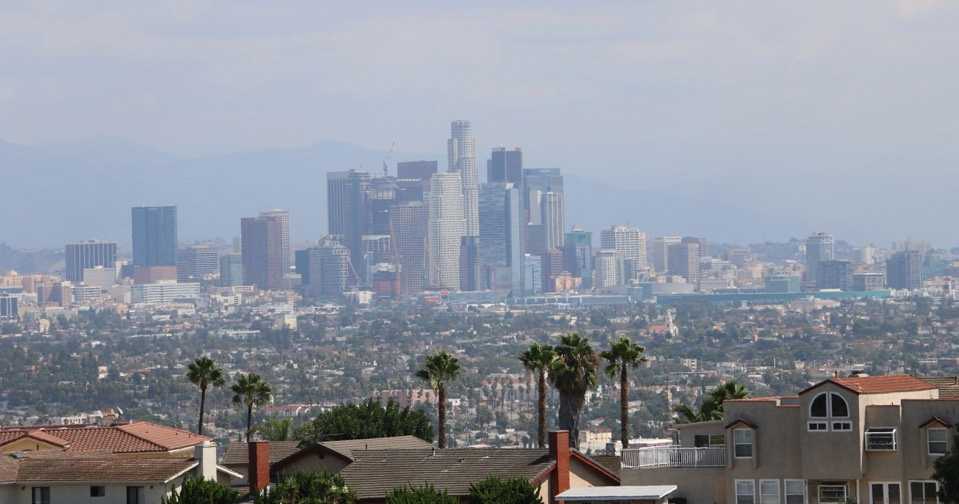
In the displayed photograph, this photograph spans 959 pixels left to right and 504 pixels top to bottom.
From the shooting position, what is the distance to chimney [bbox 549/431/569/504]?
56.8 metres

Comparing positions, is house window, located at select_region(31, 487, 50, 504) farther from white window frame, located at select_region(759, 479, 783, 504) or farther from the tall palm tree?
the tall palm tree

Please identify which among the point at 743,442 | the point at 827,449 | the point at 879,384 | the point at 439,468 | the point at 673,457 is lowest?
the point at 439,468

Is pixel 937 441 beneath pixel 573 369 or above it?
beneath

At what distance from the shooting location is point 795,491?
175ft

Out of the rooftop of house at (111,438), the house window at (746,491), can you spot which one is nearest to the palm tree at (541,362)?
the rooftop of house at (111,438)

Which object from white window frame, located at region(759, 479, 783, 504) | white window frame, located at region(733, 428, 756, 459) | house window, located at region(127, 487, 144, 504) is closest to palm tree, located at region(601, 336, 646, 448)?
house window, located at region(127, 487, 144, 504)

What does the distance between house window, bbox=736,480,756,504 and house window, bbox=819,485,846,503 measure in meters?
1.71

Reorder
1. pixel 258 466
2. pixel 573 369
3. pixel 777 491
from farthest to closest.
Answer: pixel 573 369 → pixel 258 466 → pixel 777 491

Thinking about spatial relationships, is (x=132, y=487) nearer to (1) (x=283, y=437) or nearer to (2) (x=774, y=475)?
(2) (x=774, y=475)

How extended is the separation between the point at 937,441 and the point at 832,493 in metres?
2.80

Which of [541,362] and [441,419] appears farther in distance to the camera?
[441,419]

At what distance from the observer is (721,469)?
54.7 metres

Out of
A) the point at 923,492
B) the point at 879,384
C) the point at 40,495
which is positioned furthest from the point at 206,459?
the point at 923,492

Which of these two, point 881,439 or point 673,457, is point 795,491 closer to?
point 881,439
